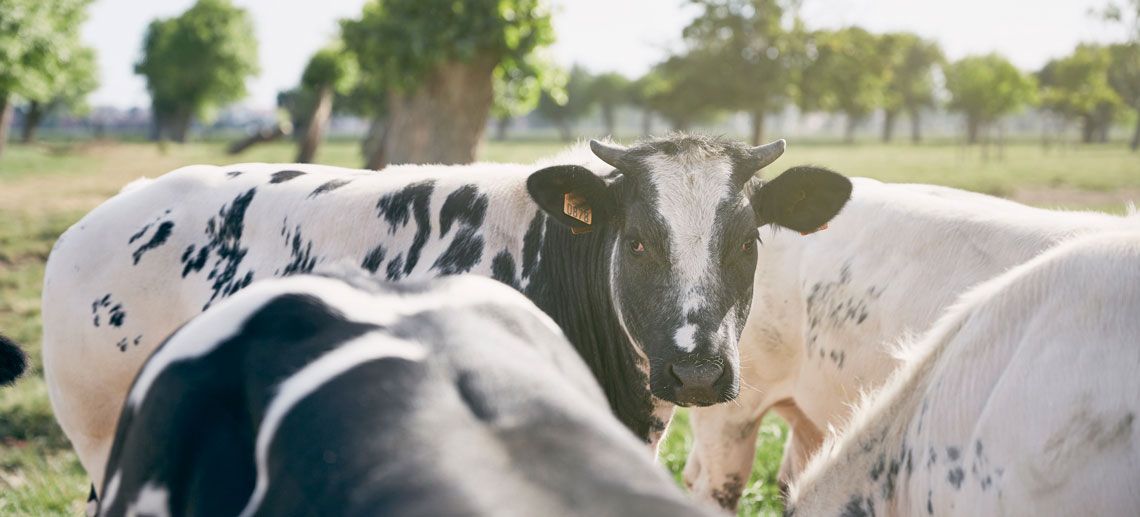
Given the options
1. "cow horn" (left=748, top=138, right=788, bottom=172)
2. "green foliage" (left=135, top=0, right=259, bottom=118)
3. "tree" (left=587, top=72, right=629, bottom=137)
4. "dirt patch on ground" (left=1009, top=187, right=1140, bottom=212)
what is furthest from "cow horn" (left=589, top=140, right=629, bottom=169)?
"tree" (left=587, top=72, right=629, bottom=137)

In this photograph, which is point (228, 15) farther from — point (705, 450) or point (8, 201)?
point (705, 450)

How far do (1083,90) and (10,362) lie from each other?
5015 centimetres

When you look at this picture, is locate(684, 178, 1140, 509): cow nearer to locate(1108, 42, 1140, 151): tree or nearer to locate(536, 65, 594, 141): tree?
locate(1108, 42, 1140, 151): tree

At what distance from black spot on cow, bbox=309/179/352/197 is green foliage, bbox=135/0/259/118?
6681 cm

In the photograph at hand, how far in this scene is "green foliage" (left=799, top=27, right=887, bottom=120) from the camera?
109 ft

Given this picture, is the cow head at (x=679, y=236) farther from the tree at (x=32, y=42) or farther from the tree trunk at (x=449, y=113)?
the tree at (x=32, y=42)

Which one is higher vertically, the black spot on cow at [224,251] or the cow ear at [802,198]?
the cow ear at [802,198]

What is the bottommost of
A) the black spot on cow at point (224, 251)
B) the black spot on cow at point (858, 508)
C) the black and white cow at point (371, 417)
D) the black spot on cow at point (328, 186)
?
the black spot on cow at point (858, 508)

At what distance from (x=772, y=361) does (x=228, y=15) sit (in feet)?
226

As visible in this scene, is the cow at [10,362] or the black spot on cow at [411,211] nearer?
the cow at [10,362]

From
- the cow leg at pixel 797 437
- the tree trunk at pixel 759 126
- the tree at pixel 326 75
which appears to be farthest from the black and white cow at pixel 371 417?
the tree trunk at pixel 759 126

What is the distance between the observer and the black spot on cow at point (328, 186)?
4477 millimetres

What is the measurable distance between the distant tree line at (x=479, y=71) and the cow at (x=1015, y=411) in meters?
9.34

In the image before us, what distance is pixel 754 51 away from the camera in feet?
112
